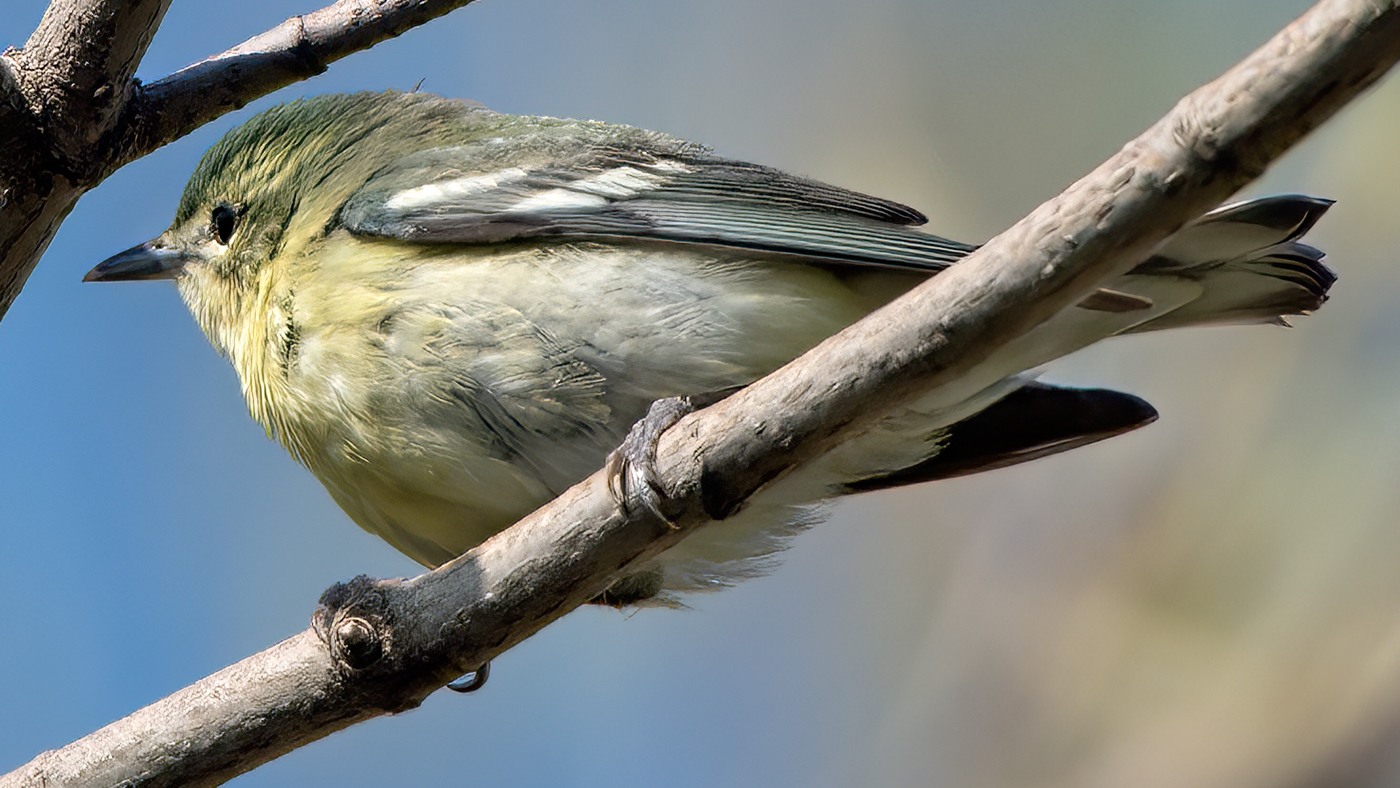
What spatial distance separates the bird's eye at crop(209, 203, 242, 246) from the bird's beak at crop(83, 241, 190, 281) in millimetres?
145

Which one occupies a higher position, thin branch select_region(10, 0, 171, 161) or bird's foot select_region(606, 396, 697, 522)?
thin branch select_region(10, 0, 171, 161)

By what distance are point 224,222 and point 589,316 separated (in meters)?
1.55

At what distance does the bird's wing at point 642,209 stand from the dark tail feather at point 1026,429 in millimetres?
639

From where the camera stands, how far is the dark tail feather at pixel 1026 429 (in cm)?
327

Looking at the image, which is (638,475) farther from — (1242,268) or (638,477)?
(1242,268)

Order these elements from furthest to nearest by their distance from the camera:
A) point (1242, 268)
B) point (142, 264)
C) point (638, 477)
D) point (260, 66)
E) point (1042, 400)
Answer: point (142, 264), point (1042, 400), point (260, 66), point (1242, 268), point (638, 477)

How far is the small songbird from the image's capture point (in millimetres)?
2789

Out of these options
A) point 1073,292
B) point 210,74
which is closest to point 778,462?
point 1073,292

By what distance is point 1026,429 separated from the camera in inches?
133

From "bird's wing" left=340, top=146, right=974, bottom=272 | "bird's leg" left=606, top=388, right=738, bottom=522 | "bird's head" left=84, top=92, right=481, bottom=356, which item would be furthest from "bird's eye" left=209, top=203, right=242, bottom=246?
"bird's leg" left=606, top=388, right=738, bottom=522

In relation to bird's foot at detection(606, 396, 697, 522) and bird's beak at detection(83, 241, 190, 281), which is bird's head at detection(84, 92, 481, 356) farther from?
bird's foot at detection(606, 396, 697, 522)

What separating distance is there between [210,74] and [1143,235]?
7.77 ft

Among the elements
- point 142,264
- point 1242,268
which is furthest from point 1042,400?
point 142,264

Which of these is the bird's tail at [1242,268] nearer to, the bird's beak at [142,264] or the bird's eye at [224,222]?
the bird's eye at [224,222]
